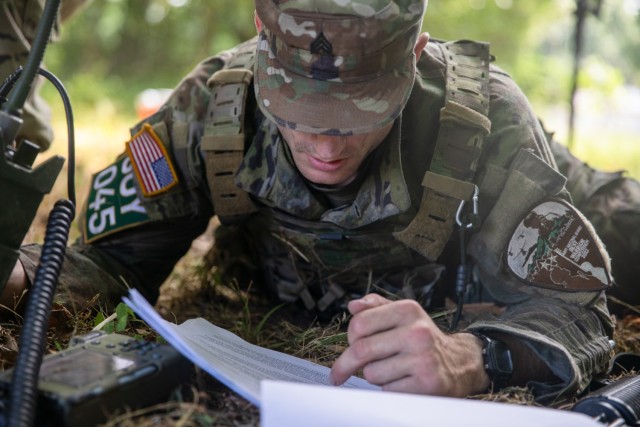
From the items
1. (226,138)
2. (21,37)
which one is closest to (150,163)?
(226,138)

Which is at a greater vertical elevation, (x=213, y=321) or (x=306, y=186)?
(x=306, y=186)

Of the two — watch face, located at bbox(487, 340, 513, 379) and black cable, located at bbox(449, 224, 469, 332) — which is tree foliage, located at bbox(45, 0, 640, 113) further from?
watch face, located at bbox(487, 340, 513, 379)

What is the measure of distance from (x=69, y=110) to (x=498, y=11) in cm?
692

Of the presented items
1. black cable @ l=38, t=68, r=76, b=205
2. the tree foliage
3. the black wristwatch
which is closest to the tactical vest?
the black wristwatch

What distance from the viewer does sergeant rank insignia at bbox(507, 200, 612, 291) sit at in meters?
1.80

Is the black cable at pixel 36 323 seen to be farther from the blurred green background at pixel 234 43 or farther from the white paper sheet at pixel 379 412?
the blurred green background at pixel 234 43

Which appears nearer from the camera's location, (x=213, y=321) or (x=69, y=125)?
(x=69, y=125)

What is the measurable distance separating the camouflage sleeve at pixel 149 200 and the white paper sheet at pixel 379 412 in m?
1.04

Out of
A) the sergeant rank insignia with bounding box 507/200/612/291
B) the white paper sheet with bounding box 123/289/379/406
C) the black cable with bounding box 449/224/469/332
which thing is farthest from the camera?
the black cable with bounding box 449/224/469/332

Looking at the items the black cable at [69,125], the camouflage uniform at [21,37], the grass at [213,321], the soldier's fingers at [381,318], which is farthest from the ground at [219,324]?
the camouflage uniform at [21,37]

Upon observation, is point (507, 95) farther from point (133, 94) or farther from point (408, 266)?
point (133, 94)

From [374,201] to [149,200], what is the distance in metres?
0.64

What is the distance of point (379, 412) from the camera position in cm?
116

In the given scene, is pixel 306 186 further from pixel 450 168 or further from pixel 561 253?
pixel 561 253
